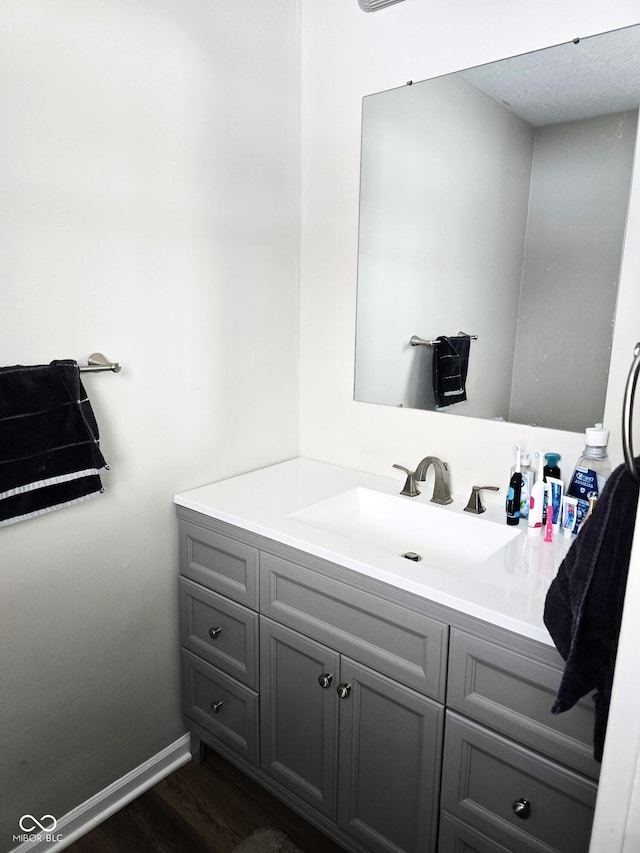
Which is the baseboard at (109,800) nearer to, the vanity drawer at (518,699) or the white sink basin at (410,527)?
the white sink basin at (410,527)

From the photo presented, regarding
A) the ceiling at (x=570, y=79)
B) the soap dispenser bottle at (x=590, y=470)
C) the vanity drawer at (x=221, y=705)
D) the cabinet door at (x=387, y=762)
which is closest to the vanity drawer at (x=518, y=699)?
the cabinet door at (x=387, y=762)

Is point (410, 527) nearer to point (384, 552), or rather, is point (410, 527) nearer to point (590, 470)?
point (384, 552)

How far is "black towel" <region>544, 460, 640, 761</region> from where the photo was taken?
2.84 ft

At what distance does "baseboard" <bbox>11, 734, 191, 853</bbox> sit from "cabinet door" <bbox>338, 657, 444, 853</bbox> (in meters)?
0.66

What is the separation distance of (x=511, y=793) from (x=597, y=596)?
580 mm

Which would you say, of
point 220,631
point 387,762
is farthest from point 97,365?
point 387,762

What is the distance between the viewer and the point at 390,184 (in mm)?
1869

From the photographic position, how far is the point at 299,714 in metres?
1.61

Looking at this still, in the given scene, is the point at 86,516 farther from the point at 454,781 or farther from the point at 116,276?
the point at 454,781

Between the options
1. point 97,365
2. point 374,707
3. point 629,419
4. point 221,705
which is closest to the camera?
point 629,419

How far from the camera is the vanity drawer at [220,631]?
1715 millimetres

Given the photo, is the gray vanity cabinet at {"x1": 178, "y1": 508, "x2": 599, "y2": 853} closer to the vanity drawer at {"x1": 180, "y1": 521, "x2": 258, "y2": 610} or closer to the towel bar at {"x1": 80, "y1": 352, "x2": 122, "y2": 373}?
the vanity drawer at {"x1": 180, "y1": 521, "x2": 258, "y2": 610}

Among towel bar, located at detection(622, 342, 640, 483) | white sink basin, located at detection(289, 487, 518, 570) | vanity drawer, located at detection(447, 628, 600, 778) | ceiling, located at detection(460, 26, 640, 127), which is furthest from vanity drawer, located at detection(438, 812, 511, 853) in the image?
ceiling, located at detection(460, 26, 640, 127)

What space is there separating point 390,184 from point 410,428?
29.8 inches
